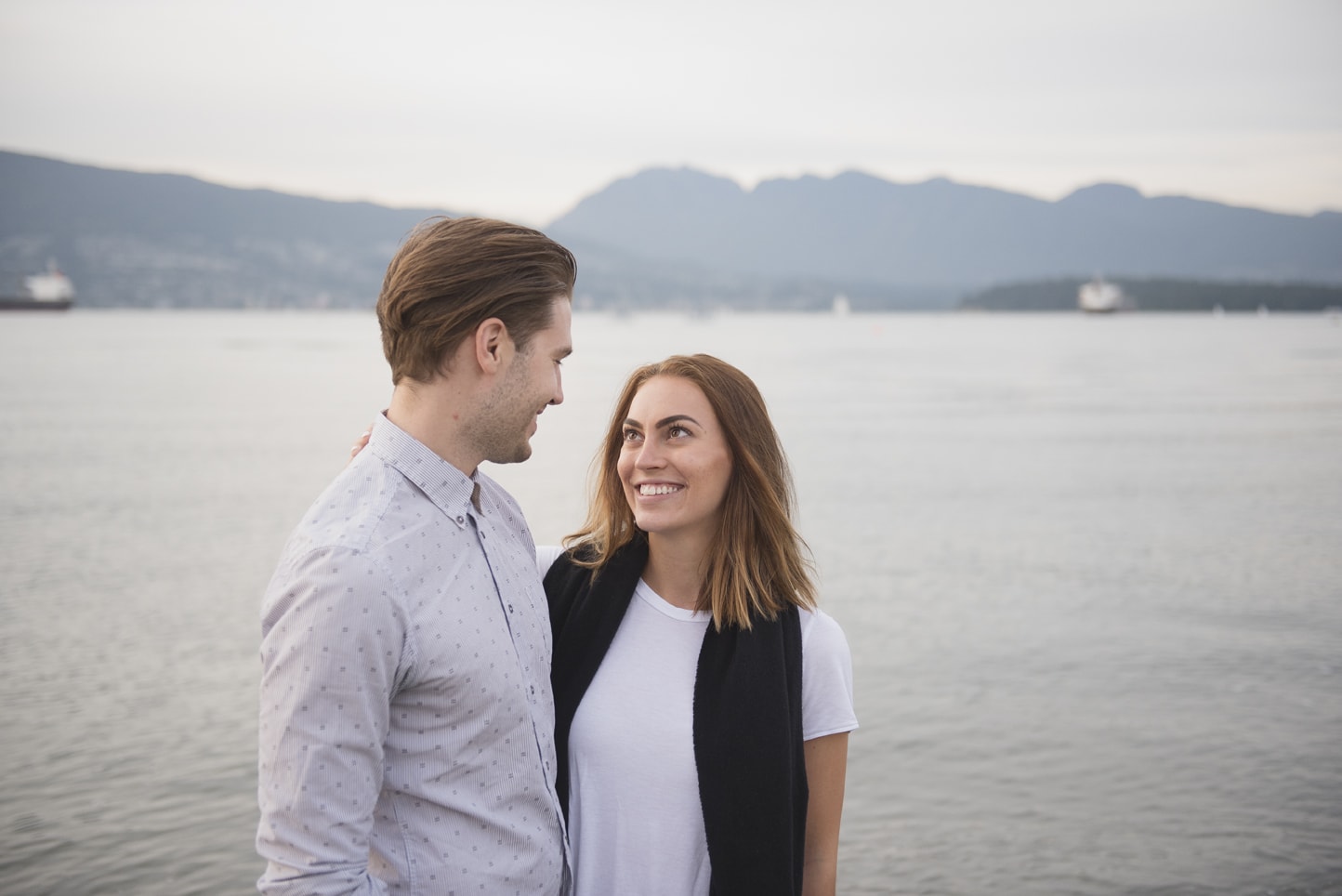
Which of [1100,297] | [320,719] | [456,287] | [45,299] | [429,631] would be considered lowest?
[320,719]

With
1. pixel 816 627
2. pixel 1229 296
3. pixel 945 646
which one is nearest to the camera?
pixel 816 627

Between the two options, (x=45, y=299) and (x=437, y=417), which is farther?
(x=45, y=299)

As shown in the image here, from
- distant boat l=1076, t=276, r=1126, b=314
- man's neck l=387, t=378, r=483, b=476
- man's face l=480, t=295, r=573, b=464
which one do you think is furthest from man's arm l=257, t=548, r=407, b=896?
distant boat l=1076, t=276, r=1126, b=314

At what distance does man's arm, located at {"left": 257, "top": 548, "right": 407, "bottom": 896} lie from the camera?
2.07 m

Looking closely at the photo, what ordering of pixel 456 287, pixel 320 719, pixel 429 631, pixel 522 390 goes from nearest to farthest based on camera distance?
pixel 320 719
pixel 429 631
pixel 456 287
pixel 522 390

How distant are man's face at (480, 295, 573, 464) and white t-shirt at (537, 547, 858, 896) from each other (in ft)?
2.97

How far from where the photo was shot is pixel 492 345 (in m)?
2.47

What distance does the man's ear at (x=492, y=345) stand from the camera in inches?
96.4

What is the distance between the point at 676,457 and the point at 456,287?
104 cm

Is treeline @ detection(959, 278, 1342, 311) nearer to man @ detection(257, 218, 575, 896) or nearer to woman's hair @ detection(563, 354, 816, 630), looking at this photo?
woman's hair @ detection(563, 354, 816, 630)

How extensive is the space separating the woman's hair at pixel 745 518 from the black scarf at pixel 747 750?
0.33ft

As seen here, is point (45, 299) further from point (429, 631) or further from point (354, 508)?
point (429, 631)

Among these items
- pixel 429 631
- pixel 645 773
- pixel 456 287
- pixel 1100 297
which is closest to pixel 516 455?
pixel 456 287

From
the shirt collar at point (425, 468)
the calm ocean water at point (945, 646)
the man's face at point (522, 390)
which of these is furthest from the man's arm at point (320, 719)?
the calm ocean water at point (945, 646)
